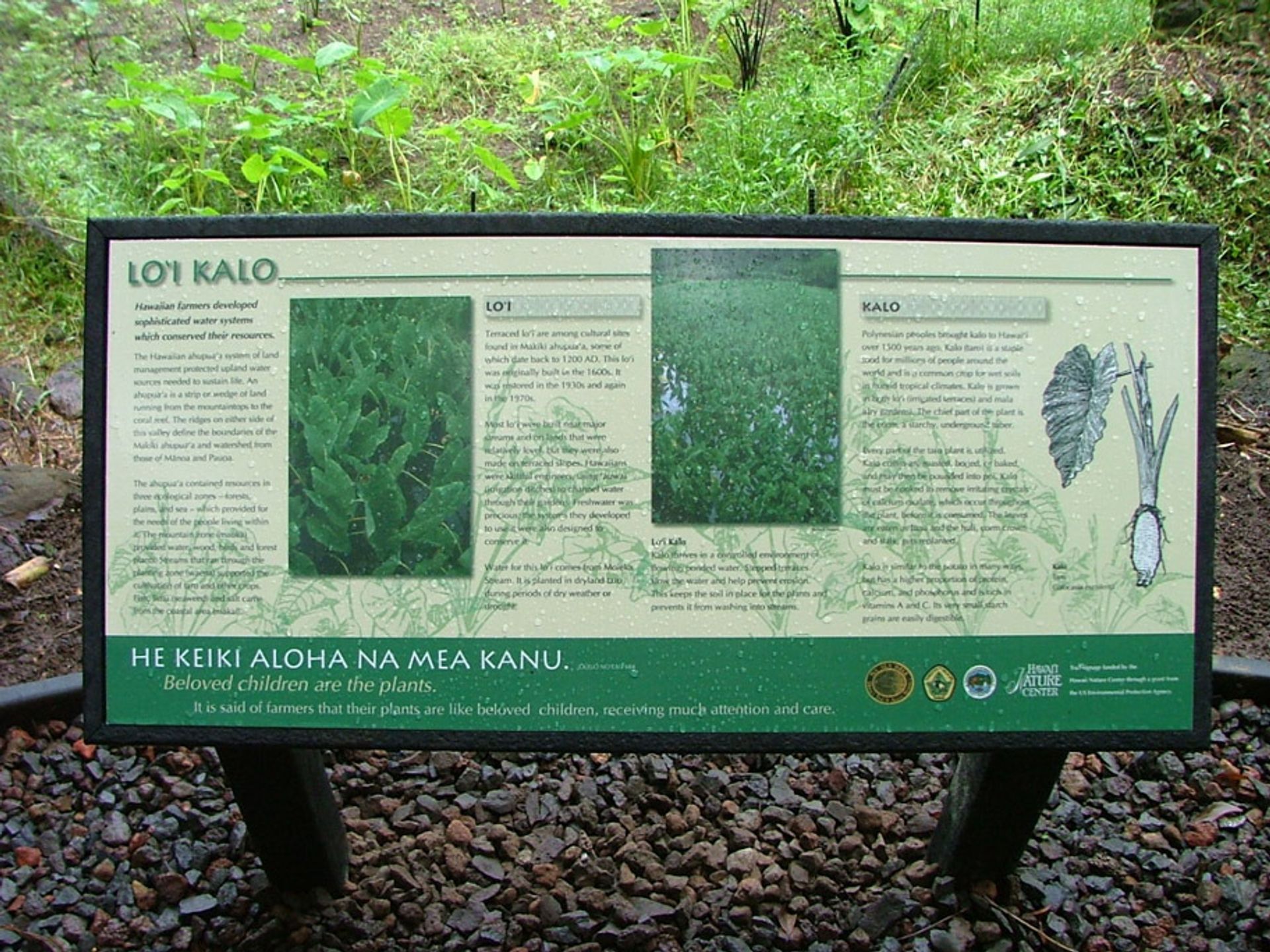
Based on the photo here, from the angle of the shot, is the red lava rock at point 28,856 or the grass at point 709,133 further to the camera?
the grass at point 709,133

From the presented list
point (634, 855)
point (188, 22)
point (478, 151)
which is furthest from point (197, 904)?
point (188, 22)

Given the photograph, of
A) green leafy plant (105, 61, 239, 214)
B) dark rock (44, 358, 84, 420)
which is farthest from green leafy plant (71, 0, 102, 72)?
dark rock (44, 358, 84, 420)

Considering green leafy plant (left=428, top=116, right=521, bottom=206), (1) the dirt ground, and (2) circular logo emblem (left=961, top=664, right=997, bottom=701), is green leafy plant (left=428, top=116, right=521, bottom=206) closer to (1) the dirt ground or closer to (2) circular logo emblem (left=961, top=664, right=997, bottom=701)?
(1) the dirt ground

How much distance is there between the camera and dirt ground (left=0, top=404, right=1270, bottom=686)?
241 centimetres

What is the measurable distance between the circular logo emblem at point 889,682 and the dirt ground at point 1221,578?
51.9 inches

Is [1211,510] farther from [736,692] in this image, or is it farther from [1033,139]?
[1033,139]

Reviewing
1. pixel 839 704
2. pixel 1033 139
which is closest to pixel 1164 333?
pixel 839 704

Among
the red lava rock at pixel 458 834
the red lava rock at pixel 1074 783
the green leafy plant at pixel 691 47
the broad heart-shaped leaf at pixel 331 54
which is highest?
the green leafy plant at pixel 691 47

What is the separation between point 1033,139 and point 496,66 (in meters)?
1.92

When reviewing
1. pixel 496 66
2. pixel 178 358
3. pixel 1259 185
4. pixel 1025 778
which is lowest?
pixel 1025 778

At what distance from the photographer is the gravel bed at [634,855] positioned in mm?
1763

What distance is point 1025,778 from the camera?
163cm

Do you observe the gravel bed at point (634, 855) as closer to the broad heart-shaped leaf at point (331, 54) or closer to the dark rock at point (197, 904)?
the dark rock at point (197, 904)

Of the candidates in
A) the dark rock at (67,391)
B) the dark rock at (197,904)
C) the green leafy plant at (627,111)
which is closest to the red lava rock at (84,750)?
the dark rock at (197,904)
